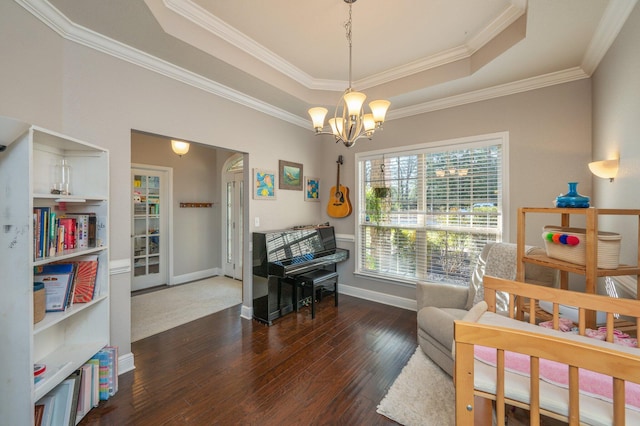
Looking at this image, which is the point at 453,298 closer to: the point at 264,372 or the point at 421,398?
the point at 421,398

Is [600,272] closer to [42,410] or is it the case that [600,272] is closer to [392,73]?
[392,73]

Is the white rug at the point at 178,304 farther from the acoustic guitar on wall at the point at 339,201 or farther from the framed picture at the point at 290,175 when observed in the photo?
the acoustic guitar on wall at the point at 339,201

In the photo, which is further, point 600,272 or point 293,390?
point 293,390

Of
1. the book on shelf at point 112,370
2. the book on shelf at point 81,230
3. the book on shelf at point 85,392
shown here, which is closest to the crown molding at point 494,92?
the book on shelf at point 81,230

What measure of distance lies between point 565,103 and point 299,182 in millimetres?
3174

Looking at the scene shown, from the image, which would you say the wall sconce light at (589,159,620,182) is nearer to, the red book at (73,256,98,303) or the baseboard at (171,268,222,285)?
the red book at (73,256,98,303)

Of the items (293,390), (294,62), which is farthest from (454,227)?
(294,62)

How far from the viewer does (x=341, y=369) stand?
2.19 m

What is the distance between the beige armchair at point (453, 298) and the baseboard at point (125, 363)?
261 cm

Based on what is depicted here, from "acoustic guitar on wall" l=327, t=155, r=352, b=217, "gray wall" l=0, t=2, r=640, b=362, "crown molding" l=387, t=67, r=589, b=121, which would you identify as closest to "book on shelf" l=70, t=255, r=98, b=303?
"gray wall" l=0, t=2, r=640, b=362

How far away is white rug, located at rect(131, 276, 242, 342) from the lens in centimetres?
295

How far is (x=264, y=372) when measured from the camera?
2.15 m

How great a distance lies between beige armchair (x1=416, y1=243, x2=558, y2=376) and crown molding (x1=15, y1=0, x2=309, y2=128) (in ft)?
9.97

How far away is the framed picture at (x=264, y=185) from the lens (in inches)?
128
